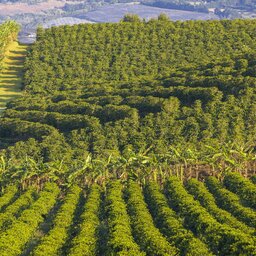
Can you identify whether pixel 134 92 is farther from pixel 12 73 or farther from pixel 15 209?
pixel 15 209

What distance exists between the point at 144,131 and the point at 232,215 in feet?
120

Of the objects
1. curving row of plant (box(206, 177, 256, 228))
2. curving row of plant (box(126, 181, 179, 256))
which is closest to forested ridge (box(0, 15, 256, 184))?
curving row of plant (box(206, 177, 256, 228))

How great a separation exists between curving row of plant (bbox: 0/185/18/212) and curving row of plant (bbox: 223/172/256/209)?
27.8m

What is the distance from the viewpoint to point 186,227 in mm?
47625

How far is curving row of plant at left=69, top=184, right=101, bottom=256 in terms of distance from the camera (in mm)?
41656

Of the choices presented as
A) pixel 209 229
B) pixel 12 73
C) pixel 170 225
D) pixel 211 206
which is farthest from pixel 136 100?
pixel 209 229

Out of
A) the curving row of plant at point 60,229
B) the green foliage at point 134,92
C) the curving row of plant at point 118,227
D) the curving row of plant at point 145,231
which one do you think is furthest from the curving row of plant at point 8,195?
the curving row of plant at point 145,231

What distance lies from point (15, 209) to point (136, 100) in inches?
1788

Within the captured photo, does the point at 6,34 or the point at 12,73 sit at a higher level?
the point at 6,34

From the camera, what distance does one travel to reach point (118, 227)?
150ft

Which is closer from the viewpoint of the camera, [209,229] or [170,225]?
[209,229]

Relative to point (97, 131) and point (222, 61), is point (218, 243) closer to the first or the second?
point (97, 131)

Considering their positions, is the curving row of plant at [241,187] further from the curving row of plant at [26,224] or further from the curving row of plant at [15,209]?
the curving row of plant at [15,209]

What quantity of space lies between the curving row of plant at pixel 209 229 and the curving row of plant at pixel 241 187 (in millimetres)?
5850
